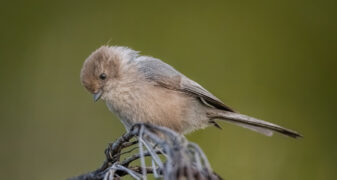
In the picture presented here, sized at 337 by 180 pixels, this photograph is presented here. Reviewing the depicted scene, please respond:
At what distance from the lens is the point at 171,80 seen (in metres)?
2.51

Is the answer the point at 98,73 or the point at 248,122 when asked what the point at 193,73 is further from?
the point at 98,73

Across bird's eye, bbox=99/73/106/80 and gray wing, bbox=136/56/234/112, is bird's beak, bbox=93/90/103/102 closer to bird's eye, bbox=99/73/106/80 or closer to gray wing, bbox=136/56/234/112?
bird's eye, bbox=99/73/106/80

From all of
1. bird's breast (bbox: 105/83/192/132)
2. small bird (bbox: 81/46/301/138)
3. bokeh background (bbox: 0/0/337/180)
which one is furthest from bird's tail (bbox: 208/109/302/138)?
bokeh background (bbox: 0/0/337/180)

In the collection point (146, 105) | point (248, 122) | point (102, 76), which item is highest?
Result: point (102, 76)

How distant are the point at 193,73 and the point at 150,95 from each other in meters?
0.96

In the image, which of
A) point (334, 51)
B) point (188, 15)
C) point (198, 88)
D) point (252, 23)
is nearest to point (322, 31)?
point (334, 51)

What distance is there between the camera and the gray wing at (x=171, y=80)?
8.13 ft

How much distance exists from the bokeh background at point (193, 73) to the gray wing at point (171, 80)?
0.60m

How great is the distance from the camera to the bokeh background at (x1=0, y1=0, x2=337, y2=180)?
3092mm

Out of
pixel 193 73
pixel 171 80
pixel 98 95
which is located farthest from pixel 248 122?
pixel 193 73

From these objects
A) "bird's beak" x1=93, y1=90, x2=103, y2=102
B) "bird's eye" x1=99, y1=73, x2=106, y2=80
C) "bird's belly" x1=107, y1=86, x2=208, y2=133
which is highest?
"bird's eye" x1=99, y1=73, x2=106, y2=80

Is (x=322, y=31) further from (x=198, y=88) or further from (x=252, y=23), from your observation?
(x=198, y=88)

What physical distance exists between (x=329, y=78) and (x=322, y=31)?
0.31 metres

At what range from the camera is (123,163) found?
134 cm
